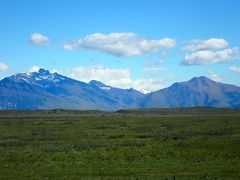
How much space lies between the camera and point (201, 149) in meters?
56.8

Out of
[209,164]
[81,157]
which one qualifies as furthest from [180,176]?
[81,157]

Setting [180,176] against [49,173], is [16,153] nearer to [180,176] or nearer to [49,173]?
[49,173]

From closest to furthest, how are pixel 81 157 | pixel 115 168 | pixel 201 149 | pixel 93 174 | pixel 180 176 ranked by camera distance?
pixel 180 176 < pixel 93 174 < pixel 115 168 < pixel 81 157 < pixel 201 149

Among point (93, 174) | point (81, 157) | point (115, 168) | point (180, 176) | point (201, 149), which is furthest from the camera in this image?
point (201, 149)

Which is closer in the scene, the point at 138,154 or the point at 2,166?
the point at 2,166

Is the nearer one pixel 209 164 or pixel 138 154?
pixel 209 164

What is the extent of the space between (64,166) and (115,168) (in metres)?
6.01

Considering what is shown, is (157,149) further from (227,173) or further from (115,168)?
(227,173)

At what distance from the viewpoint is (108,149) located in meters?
59.5

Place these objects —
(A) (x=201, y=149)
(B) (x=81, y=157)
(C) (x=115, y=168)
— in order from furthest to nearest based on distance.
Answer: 1. (A) (x=201, y=149)
2. (B) (x=81, y=157)
3. (C) (x=115, y=168)

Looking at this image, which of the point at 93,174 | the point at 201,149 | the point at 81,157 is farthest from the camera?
the point at 201,149

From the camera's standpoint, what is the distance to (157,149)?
58.3 metres

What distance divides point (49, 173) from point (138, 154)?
16068mm

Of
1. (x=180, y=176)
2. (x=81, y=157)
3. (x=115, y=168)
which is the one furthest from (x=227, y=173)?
(x=81, y=157)
